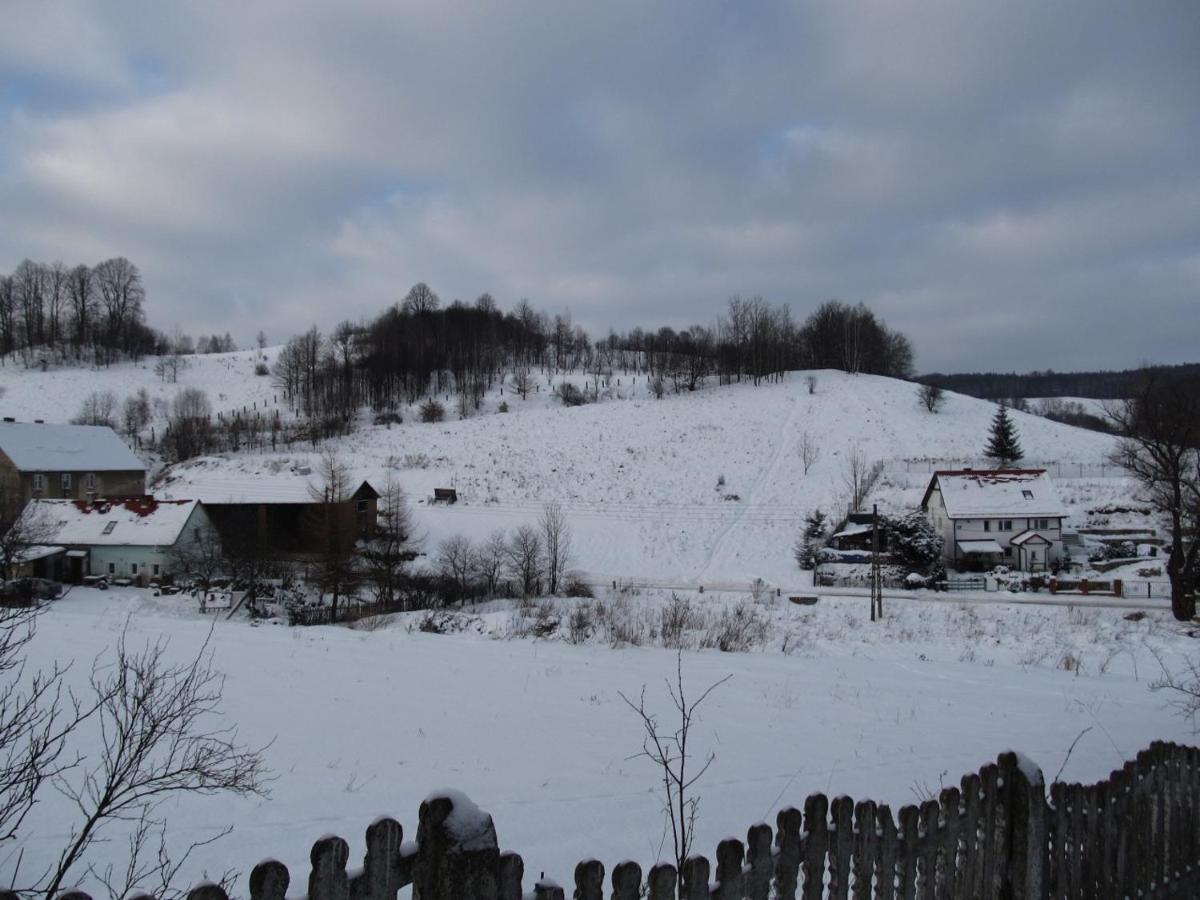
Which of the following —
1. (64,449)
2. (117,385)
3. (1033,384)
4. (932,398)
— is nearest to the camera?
(64,449)

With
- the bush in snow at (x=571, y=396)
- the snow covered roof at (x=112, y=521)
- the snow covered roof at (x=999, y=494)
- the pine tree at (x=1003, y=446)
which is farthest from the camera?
the bush in snow at (x=571, y=396)

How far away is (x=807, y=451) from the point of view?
5566 cm

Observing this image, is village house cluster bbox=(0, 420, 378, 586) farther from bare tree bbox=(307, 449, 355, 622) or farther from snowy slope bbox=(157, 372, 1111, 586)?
snowy slope bbox=(157, 372, 1111, 586)

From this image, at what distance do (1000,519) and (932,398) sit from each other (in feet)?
117

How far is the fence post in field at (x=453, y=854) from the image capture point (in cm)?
219

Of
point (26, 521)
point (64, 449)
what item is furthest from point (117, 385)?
point (26, 521)

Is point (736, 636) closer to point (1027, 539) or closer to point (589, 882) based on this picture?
point (589, 882)

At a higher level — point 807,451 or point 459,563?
point 807,451

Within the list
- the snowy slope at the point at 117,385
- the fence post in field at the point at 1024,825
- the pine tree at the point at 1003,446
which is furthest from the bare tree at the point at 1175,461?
the snowy slope at the point at 117,385

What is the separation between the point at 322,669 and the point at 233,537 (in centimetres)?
2887

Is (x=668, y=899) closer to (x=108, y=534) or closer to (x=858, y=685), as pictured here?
(x=858, y=685)

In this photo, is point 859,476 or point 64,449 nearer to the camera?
point 64,449

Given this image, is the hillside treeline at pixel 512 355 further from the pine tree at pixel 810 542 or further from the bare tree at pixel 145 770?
the bare tree at pixel 145 770

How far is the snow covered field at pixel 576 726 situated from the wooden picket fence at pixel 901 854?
1.53 metres
